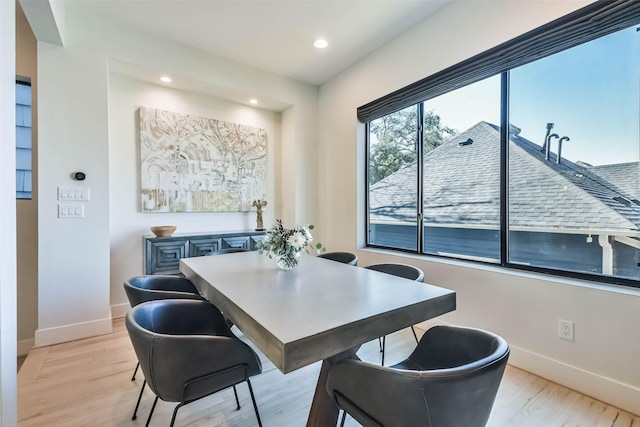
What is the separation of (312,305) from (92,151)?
279 centimetres

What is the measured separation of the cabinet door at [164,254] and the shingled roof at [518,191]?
2486 mm

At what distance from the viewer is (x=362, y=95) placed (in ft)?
11.8

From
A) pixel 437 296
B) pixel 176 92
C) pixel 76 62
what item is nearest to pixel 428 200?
pixel 437 296

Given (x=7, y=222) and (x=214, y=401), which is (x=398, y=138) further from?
(x=7, y=222)

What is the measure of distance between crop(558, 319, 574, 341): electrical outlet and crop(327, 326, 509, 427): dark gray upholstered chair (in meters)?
1.32

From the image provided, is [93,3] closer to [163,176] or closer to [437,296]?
[163,176]

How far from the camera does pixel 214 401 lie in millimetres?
1803

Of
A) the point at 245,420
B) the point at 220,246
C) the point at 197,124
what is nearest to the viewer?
the point at 245,420

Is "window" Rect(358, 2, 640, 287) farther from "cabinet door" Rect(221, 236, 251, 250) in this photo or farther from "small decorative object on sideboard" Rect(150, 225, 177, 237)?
"small decorative object on sideboard" Rect(150, 225, 177, 237)

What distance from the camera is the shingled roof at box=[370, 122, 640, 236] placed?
1.90 m

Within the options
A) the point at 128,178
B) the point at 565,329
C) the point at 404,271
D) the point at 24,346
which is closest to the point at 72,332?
→ the point at 24,346

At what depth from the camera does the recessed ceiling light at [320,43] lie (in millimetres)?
3191

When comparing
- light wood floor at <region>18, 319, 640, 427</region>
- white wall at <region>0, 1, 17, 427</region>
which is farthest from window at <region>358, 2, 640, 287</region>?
white wall at <region>0, 1, 17, 427</region>

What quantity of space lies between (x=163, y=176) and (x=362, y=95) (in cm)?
261
